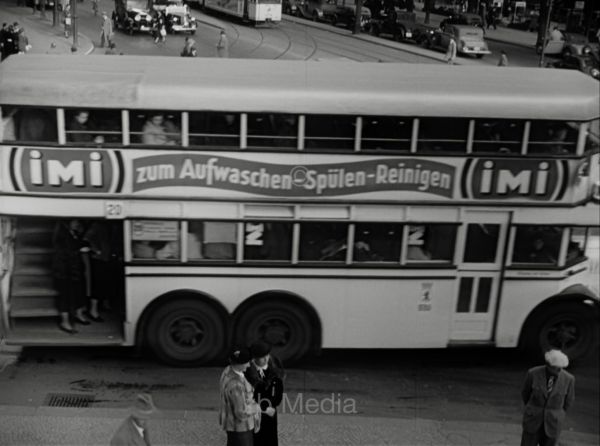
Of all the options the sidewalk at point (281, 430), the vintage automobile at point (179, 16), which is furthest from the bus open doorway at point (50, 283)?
the vintage automobile at point (179, 16)

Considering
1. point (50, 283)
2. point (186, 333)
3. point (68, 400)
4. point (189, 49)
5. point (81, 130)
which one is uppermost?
point (189, 49)

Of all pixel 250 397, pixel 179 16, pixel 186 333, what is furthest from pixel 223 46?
pixel 250 397

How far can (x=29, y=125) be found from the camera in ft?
23.1

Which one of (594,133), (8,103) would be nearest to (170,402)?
(8,103)

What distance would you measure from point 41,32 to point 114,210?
5.48 feet

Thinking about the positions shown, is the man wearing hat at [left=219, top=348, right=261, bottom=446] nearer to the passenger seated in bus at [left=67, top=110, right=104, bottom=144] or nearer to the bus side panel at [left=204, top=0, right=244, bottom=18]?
the passenger seated in bus at [left=67, top=110, right=104, bottom=144]

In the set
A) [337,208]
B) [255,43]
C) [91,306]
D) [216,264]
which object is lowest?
[91,306]

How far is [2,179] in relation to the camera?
7137 mm

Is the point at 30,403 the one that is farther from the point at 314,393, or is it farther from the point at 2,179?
the point at 314,393

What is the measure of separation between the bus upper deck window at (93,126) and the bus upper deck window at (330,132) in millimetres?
1579

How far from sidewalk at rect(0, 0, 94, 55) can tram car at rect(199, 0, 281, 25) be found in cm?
111

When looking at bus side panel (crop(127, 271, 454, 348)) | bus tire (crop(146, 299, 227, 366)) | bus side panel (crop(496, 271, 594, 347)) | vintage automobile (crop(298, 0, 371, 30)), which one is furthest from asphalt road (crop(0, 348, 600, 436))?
vintage automobile (crop(298, 0, 371, 30))

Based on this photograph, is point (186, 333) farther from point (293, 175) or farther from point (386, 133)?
point (386, 133)

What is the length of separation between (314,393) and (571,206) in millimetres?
2845
